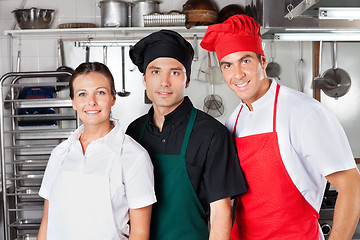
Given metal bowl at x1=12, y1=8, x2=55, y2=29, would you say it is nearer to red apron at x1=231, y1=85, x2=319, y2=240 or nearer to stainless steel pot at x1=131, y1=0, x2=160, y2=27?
stainless steel pot at x1=131, y1=0, x2=160, y2=27

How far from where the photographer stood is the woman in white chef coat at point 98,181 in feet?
4.93

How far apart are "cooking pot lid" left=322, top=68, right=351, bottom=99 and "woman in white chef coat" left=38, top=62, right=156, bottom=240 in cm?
275

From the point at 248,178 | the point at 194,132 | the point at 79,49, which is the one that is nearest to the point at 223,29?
the point at 194,132

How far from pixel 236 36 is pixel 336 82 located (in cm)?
255

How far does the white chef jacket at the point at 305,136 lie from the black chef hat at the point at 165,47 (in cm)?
35

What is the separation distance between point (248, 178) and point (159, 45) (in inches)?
25.0

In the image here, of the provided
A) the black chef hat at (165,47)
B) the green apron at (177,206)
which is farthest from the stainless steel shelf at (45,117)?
the green apron at (177,206)

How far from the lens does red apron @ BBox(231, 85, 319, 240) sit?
5.25ft

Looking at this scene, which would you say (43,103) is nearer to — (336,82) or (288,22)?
(288,22)

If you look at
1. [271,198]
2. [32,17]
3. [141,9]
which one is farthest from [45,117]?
[271,198]

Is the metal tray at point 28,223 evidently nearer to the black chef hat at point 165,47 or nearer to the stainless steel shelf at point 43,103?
the stainless steel shelf at point 43,103

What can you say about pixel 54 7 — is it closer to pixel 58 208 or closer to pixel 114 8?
pixel 114 8

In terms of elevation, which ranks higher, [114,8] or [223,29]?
[114,8]

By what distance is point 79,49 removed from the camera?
153 inches
